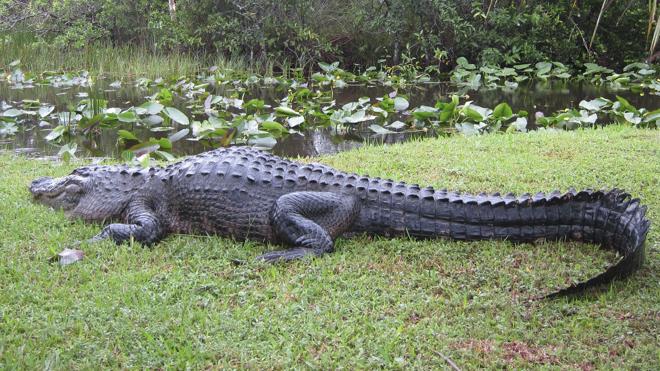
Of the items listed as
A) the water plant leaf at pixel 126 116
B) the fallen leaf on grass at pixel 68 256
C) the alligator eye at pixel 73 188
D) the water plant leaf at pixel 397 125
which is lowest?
the water plant leaf at pixel 397 125

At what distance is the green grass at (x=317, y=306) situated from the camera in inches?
105

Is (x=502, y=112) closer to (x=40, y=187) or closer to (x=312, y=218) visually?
(x=312, y=218)

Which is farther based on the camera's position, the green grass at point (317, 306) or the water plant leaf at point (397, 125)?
the water plant leaf at point (397, 125)

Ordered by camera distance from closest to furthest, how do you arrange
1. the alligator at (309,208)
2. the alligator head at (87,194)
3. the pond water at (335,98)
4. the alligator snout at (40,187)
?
the alligator at (309,208)
the alligator head at (87,194)
the alligator snout at (40,187)
the pond water at (335,98)

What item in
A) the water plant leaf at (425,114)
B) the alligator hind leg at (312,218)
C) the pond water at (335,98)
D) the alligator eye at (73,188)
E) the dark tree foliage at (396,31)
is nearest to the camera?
the alligator hind leg at (312,218)

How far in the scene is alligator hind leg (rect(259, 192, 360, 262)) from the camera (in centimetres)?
387

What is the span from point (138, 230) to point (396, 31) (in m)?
11.5

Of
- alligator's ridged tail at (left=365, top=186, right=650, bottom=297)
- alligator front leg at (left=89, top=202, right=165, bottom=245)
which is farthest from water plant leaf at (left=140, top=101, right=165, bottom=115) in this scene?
alligator's ridged tail at (left=365, top=186, right=650, bottom=297)

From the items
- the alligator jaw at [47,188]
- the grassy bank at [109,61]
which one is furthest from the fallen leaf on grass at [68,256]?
the grassy bank at [109,61]

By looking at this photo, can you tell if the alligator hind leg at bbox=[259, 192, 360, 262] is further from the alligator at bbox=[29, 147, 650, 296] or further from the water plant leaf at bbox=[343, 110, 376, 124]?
the water plant leaf at bbox=[343, 110, 376, 124]

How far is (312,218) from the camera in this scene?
402 centimetres

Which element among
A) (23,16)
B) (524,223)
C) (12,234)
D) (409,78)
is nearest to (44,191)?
(12,234)

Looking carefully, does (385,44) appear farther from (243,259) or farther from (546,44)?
(243,259)

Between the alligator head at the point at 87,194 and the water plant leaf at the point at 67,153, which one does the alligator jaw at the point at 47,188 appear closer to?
the alligator head at the point at 87,194
